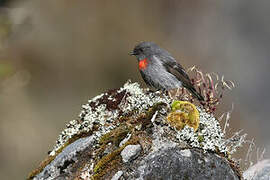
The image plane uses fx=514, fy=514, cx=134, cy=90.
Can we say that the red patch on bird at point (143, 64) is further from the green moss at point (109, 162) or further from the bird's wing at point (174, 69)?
the green moss at point (109, 162)

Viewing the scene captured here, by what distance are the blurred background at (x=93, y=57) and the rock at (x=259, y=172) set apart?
616 cm

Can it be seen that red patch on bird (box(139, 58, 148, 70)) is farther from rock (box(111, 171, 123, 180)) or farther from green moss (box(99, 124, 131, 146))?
rock (box(111, 171, 123, 180))

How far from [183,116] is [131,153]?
0.75 meters

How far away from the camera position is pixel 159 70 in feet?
26.3

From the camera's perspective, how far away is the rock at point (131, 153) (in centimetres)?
505

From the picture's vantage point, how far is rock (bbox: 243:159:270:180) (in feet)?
20.6

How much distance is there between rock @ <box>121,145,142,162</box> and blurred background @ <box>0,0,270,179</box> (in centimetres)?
746

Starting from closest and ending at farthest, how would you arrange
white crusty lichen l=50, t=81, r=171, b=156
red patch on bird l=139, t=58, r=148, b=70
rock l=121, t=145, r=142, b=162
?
rock l=121, t=145, r=142, b=162 → white crusty lichen l=50, t=81, r=171, b=156 → red patch on bird l=139, t=58, r=148, b=70

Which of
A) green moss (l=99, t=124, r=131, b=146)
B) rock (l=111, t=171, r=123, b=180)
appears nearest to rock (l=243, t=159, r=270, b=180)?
green moss (l=99, t=124, r=131, b=146)

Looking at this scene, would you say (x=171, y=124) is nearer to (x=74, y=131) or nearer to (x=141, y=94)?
(x=141, y=94)

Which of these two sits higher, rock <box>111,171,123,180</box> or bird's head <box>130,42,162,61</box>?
bird's head <box>130,42,162,61</box>

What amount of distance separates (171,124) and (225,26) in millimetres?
15711

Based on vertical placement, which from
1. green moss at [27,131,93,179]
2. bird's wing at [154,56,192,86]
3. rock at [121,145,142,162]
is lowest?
rock at [121,145,142,162]

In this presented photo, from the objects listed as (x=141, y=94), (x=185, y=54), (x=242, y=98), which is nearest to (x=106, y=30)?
(x=185, y=54)
